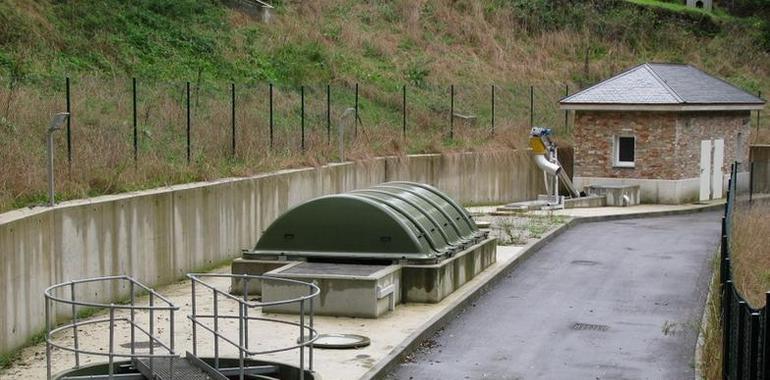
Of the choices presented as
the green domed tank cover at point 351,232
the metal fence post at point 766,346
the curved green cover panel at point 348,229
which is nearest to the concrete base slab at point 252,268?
the green domed tank cover at point 351,232

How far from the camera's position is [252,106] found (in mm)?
28922

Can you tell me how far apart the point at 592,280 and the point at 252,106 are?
1161cm

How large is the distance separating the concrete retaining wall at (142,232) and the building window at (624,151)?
1038 centimetres

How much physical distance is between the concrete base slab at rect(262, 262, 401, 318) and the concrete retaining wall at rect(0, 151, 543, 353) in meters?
2.43

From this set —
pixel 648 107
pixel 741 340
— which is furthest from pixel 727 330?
pixel 648 107

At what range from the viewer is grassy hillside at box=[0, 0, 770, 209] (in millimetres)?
21250

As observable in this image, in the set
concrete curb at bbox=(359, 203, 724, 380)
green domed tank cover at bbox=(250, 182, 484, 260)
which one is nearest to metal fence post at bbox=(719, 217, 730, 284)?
concrete curb at bbox=(359, 203, 724, 380)

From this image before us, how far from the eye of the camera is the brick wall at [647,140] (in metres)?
35.1

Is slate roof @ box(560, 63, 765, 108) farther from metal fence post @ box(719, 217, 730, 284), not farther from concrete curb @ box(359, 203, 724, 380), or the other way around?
metal fence post @ box(719, 217, 730, 284)

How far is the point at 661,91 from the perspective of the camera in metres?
35.5

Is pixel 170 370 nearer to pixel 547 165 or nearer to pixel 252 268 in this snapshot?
pixel 252 268

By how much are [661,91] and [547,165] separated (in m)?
5.10

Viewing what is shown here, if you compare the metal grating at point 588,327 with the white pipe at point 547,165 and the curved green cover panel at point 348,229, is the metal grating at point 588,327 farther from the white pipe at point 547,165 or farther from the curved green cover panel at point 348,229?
the white pipe at point 547,165

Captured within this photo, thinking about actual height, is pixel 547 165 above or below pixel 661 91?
below
